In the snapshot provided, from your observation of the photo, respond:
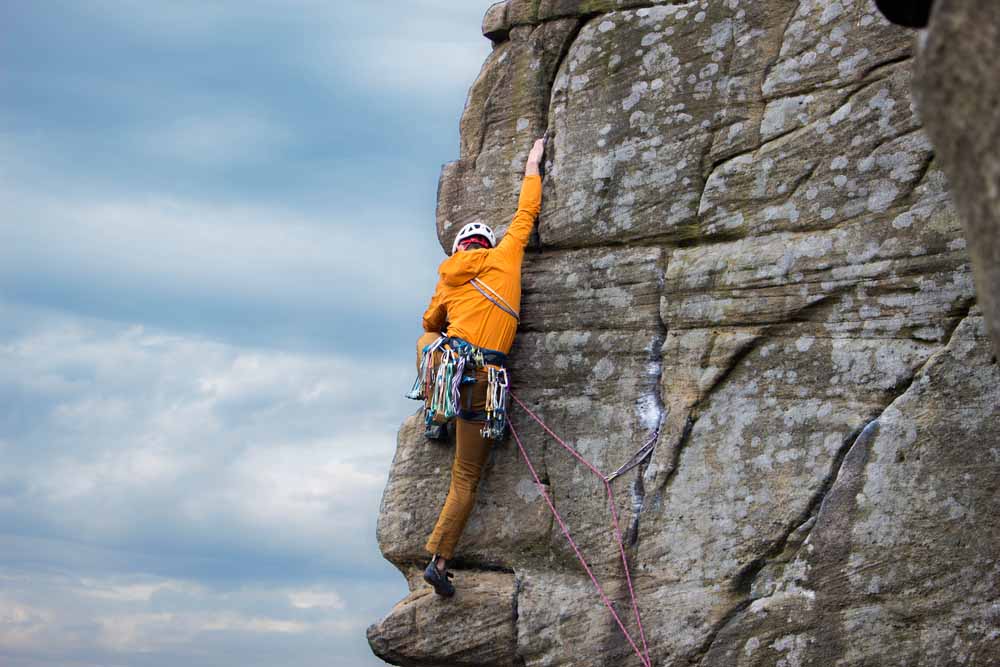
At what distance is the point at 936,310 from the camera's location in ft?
25.2

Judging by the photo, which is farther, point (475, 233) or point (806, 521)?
point (475, 233)

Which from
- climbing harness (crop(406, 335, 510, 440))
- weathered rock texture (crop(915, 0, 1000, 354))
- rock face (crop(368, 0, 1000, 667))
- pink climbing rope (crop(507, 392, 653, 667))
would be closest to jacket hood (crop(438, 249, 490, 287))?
climbing harness (crop(406, 335, 510, 440))

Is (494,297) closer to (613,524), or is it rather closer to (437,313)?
(437,313)

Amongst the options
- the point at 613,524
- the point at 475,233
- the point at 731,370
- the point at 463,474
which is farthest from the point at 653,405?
the point at 475,233

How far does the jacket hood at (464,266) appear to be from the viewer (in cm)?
891

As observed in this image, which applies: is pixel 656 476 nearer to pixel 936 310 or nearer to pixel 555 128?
pixel 936 310

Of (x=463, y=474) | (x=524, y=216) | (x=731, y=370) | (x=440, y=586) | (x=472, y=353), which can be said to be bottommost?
(x=440, y=586)

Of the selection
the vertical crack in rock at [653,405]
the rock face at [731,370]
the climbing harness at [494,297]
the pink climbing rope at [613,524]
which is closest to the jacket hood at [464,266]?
the climbing harness at [494,297]

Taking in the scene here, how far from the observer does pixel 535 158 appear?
9.52 meters

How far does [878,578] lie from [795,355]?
5.39 feet

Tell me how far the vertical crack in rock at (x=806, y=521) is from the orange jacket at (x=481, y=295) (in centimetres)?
255

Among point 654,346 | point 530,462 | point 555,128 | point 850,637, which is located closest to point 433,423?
point 530,462

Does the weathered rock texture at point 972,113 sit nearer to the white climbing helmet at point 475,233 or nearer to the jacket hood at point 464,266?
the jacket hood at point 464,266

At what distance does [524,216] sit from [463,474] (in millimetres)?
2159
